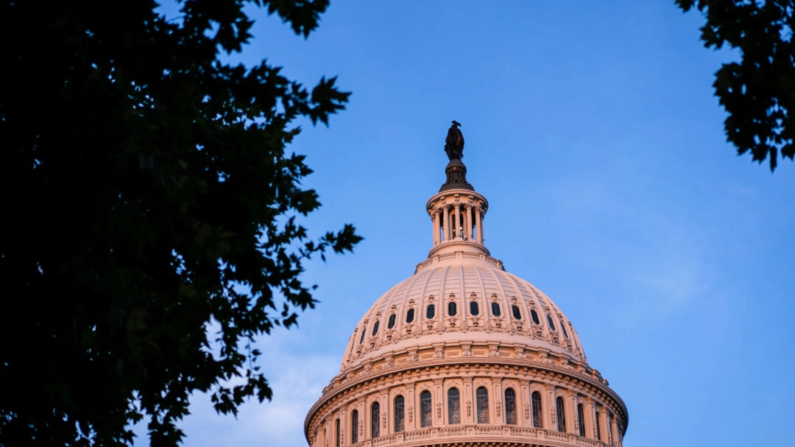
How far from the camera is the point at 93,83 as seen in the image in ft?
49.0

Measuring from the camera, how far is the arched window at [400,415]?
8103 cm

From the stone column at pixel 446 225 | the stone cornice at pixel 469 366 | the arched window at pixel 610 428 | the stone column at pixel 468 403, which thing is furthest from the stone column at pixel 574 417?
the stone column at pixel 446 225

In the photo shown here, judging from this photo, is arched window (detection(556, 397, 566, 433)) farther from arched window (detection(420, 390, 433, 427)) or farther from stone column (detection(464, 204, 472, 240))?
stone column (detection(464, 204, 472, 240))

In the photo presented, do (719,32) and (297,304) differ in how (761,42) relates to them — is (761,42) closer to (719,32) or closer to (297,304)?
(719,32)

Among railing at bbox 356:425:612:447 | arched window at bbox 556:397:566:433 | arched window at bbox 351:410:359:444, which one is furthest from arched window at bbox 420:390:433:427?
arched window at bbox 556:397:566:433

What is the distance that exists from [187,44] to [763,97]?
7.42m

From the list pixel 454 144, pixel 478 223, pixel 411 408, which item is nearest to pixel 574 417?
pixel 411 408

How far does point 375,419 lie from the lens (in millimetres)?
82938

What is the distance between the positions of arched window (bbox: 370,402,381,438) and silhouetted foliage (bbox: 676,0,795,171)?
69.0 m

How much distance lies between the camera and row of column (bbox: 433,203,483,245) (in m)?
96.7

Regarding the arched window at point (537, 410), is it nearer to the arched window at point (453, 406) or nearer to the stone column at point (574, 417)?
the stone column at point (574, 417)

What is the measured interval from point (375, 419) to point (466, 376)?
24.4ft

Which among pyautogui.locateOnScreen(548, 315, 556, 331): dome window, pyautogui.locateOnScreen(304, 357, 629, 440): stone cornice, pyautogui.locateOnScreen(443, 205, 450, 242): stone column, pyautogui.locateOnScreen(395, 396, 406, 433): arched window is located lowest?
pyautogui.locateOnScreen(395, 396, 406, 433): arched window

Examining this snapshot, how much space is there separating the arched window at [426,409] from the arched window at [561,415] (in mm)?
9390
